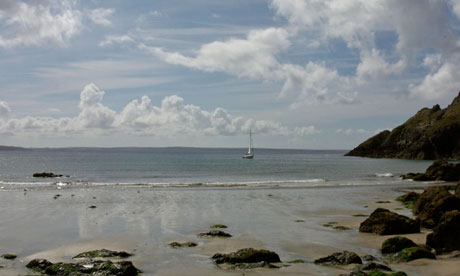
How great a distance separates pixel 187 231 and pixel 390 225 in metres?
9.23

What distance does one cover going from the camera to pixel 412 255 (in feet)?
45.6

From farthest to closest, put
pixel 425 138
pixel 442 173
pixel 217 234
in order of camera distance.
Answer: pixel 425 138 < pixel 442 173 < pixel 217 234

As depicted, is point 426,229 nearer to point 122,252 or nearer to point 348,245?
point 348,245

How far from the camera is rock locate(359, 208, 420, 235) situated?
18703mm

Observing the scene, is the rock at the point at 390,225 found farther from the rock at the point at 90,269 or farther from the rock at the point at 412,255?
the rock at the point at 90,269

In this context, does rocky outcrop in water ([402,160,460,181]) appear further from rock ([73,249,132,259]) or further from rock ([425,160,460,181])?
rock ([73,249,132,259])

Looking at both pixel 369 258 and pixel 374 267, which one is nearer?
pixel 374 267

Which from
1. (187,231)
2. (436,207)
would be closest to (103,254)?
(187,231)

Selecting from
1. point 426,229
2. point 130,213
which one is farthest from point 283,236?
point 130,213

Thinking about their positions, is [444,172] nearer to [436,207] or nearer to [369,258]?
[436,207]

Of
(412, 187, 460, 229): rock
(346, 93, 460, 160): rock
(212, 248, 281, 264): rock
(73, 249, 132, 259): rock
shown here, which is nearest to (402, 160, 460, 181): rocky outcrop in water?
(412, 187, 460, 229): rock

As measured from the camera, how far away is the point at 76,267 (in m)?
12.5

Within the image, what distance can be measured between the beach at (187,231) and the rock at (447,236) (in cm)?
119

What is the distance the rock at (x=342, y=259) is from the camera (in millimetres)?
13492
